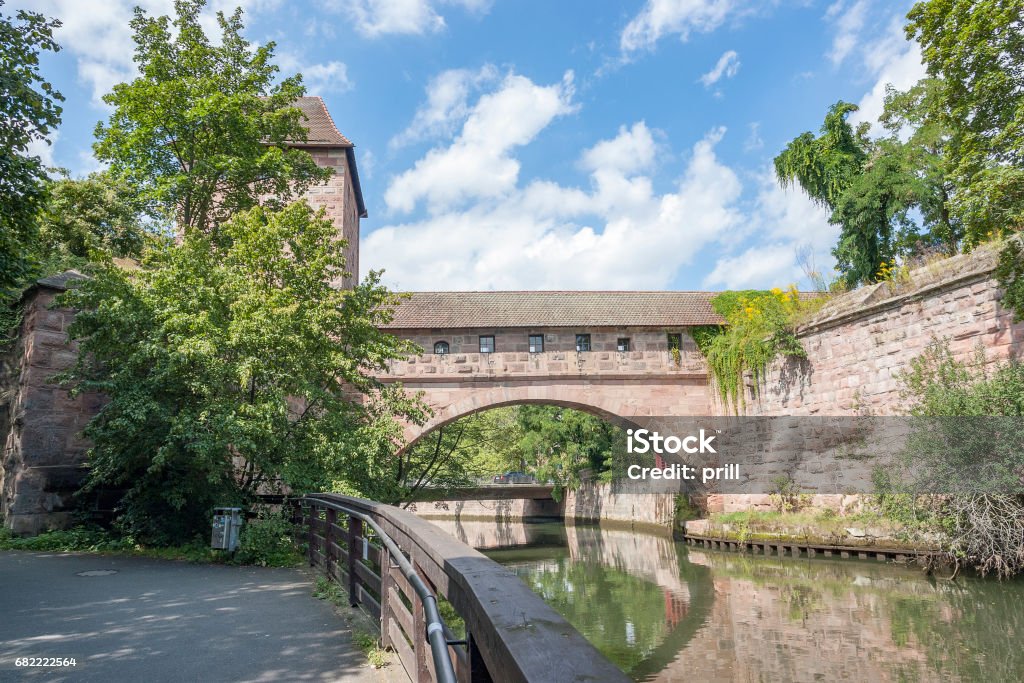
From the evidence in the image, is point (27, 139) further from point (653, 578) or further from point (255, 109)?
point (653, 578)

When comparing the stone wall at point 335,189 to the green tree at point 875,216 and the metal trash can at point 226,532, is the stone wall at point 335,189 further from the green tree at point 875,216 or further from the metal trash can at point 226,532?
the green tree at point 875,216

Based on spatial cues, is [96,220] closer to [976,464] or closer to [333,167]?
[333,167]

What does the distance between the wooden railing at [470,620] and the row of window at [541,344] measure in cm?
1359

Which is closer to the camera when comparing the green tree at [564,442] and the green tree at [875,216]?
the green tree at [875,216]

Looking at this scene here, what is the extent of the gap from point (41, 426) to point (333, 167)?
11184 mm

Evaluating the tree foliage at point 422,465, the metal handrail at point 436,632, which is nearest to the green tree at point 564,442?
the tree foliage at point 422,465

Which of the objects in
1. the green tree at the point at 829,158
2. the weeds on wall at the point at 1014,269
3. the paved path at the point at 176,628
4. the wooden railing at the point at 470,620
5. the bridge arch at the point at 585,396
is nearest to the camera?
the wooden railing at the point at 470,620

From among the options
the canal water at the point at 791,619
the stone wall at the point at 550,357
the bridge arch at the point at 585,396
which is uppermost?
the stone wall at the point at 550,357

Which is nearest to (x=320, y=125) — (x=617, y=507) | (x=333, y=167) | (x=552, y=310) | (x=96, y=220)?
(x=333, y=167)

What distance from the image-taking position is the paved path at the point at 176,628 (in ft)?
11.3

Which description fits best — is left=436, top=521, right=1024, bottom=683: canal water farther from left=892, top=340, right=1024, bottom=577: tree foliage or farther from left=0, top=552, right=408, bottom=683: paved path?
left=0, top=552, right=408, bottom=683: paved path

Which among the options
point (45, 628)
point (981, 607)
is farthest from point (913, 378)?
point (45, 628)

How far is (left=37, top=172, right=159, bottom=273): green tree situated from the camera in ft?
50.5

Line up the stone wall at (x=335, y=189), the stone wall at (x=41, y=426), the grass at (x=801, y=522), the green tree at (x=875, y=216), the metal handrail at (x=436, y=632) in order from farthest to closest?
1. the green tree at (x=875, y=216)
2. the stone wall at (x=335, y=189)
3. the grass at (x=801, y=522)
4. the stone wall at (x=41, y=426)
5. the metal handrail at (x=436, y=632)
